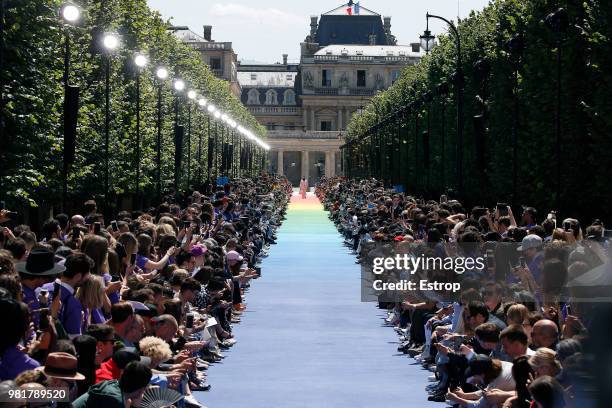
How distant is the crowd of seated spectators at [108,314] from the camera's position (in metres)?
12.2

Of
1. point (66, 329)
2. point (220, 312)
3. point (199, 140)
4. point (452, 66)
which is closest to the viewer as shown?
point (66, 329)

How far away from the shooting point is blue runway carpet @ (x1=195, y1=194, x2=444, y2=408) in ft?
70.1

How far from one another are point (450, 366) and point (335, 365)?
6337mm

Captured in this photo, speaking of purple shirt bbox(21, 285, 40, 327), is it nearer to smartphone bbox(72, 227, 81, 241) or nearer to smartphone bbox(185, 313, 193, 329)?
smartphone bbox(185, 313, 193, 329)

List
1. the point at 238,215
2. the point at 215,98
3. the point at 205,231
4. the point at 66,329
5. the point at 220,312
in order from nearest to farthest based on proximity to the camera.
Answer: the point at 66,329 < the point at 220,312 < the point at 205,231 < the point at 238,215 < the point at 215,98

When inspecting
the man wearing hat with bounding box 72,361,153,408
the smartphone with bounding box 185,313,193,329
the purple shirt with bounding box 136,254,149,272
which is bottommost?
the smartphone with bounding box 185,313,193,329

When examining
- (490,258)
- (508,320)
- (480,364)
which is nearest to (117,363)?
(480,364)

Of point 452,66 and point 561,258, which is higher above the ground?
point 452,66

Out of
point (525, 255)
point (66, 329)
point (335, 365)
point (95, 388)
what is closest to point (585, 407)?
point (95, 388)

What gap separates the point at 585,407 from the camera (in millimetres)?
9055

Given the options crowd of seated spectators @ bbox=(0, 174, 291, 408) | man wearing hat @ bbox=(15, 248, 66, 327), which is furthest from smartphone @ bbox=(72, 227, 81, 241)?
man wearing hat @ bbox=(15, 248, 66, 327)

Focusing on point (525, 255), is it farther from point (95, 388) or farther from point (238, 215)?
point (238, 215)

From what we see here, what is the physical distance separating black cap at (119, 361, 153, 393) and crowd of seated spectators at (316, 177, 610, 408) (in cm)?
314

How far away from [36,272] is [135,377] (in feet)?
12.9
